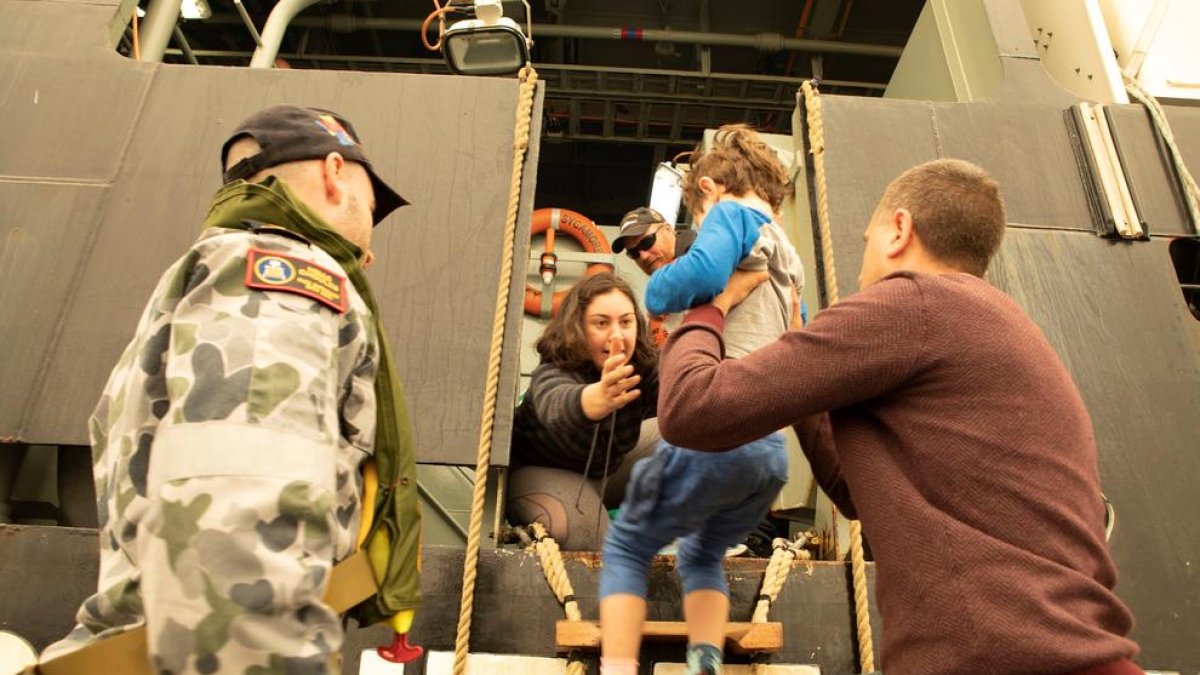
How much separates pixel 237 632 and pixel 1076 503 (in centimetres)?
114

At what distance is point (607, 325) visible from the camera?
2832mm

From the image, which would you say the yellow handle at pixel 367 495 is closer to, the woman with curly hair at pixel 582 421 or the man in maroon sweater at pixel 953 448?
the man in maroon sweater at pixel 953 448

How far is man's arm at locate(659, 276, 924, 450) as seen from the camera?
1250 mm

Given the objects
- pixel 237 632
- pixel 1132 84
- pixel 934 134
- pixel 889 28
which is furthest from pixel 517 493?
pixel 889 28

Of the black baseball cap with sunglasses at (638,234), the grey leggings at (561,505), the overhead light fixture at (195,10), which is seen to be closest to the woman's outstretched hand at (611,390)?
the grey leggings at (561,505)

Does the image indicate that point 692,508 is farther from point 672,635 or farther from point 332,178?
point 332,178

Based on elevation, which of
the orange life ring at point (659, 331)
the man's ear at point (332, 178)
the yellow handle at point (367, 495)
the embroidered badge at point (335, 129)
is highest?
the orange life ring at point (659, 331)

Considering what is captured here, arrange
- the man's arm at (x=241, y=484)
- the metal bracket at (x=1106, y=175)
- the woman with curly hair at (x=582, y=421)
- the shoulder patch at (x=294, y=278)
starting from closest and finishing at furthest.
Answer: the man's arm at (x=241, y=484), the shoulder patch at (x=294, y=278), the woman with curly hair at (x=582, y=421), the metal bracket at (x=1106, y=175)

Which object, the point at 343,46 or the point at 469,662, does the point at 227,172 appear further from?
the point at 343,46

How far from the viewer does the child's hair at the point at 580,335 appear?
9.21 feet

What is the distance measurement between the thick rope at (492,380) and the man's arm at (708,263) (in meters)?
0.76

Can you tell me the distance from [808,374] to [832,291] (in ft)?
5.01

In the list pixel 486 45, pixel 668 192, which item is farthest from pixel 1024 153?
pixel 486 45

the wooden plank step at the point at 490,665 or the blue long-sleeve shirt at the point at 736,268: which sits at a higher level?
the blue long-sleeve shirt at the point at 736,268
